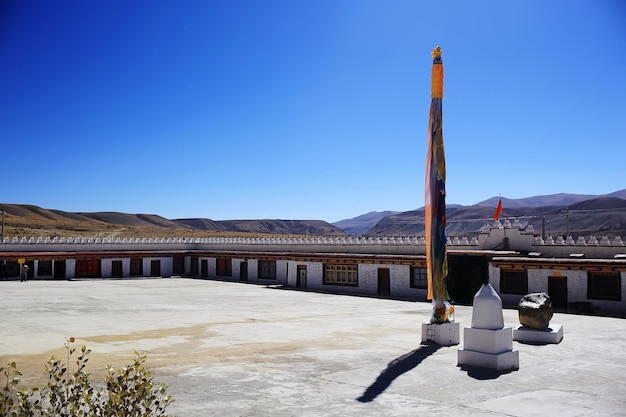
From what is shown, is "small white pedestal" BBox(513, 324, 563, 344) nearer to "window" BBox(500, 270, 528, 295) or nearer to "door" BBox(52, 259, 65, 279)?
"window" BBox(500, 270, 528, 295)

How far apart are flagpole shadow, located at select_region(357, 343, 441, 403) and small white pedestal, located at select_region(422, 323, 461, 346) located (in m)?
0.21

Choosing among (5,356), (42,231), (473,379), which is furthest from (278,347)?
(42,231)

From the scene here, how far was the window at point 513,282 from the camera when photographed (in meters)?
29.7

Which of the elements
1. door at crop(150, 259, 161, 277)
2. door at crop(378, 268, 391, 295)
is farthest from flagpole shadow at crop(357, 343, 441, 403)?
door at crop(150, 259, 161, 277)

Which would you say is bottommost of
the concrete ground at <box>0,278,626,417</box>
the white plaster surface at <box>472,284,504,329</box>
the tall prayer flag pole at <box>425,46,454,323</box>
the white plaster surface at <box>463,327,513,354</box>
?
the concrete ground at <box>0,278,626,417</box>

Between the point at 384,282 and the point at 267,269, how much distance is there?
1221 cm

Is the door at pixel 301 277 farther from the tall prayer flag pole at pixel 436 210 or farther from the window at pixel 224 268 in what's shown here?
the tall prayer flag pole at pixel 436 210

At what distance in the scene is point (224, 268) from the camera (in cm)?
5025

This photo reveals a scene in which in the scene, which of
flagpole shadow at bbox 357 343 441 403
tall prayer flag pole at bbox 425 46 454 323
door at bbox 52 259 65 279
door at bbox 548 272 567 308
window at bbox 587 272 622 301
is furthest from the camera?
door at bbox 52 259 65 279

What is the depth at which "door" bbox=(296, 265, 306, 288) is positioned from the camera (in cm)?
4156

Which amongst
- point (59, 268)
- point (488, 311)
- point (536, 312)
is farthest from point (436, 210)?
point (59, 268)

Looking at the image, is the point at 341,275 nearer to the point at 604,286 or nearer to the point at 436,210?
the point at 604,286

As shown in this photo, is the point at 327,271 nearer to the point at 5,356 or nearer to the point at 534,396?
the point at 5,356

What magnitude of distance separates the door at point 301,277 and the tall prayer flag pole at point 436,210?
2386cm
